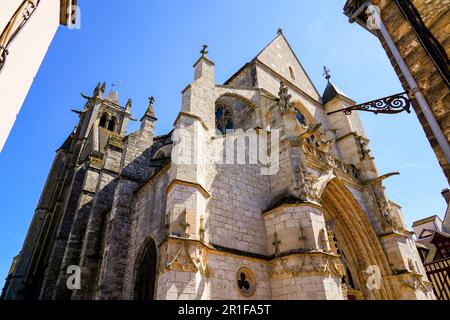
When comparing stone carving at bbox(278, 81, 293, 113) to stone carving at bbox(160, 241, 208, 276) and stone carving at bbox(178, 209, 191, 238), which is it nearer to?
stone carving at bbox(178, 209, 191, 238)

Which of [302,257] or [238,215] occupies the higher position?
[238,215]

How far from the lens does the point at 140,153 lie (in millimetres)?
10781

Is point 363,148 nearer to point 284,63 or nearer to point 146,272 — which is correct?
point 284,63

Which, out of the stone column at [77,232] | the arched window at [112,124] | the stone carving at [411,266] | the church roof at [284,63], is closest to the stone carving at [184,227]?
the stone column at [77,232]

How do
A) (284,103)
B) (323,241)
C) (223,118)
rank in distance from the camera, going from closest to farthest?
(323,241)
(284,103)
(223,118)

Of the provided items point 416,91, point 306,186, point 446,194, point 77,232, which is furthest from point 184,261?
point 446,194

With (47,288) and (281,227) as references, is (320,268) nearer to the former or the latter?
(281,227)

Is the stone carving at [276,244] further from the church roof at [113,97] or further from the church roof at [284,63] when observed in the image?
the church roof at [113,97]

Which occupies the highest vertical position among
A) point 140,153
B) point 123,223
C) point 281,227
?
point 140,153

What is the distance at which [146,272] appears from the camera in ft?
25.1

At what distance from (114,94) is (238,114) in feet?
61.3

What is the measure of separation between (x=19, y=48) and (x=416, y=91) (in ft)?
14.0

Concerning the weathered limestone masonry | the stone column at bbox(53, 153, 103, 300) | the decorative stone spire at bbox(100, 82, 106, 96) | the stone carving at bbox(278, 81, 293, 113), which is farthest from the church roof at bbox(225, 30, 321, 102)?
the decorative stone spire at bbox(100, 82, 106, 96)
